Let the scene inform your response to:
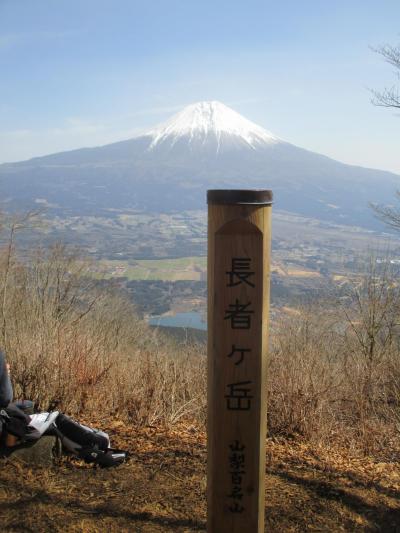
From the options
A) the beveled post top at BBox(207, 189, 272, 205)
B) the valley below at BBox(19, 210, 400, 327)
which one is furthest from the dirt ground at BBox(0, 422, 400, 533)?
the valley below at BBox(19, 210, 400, 327)

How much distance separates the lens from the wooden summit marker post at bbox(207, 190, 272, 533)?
2426mm

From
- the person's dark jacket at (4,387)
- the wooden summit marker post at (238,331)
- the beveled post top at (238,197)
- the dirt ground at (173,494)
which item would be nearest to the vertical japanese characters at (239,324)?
the wooden summit marker post at (238,331)

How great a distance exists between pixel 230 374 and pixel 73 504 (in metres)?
1.98

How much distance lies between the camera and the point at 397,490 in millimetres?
4137

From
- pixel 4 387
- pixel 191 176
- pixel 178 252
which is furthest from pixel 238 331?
pixel 191 176

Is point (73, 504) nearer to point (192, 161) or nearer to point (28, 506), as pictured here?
point (28, 506)

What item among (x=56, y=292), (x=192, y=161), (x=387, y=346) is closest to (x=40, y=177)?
(x=192, y=161)

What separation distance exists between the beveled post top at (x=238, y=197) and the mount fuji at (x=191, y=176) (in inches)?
2989

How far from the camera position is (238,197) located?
2402mm

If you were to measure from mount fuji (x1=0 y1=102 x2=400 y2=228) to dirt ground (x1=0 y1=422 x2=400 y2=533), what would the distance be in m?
74.2

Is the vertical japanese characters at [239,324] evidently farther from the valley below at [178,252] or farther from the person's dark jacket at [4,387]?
the valley below at [178,252]

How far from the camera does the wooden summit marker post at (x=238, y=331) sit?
95.5 inches

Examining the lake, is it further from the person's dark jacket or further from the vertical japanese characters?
the vertical japanese characters

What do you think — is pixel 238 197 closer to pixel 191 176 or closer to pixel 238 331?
pixel 238 331
